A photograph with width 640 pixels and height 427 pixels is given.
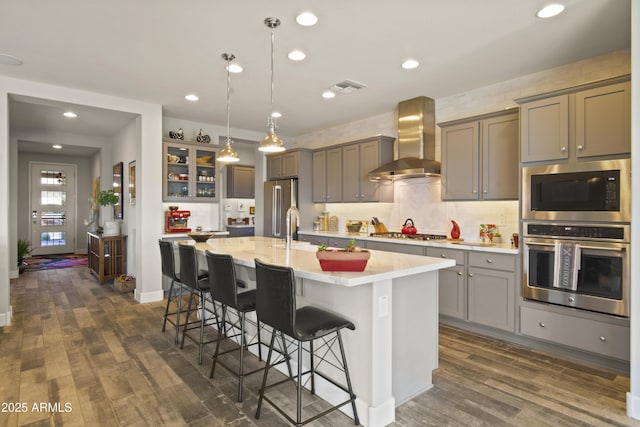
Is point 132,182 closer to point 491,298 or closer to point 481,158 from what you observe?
point 481,158

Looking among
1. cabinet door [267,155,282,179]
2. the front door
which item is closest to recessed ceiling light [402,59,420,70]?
cabinet door [267,155,282,179]

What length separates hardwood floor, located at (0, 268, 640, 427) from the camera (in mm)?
2252

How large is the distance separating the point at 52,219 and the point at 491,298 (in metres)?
10.7

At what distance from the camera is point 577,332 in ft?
10.1

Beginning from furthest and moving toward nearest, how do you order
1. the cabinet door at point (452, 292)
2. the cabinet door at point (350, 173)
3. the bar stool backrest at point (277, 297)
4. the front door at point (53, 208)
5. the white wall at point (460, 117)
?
1. the front door at point (53, 208)
2. the cabinet door at point (350, 173)
3. the cabinet door at point (452, 292)
4. the white wall at point (460, 117)
5. the bar stool backrest at point (277, 297)

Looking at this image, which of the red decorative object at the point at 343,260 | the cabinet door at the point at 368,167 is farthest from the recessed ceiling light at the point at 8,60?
the cabinet door at the point at 368,167

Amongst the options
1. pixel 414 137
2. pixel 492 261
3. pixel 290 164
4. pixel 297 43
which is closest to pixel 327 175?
pixel 290 164

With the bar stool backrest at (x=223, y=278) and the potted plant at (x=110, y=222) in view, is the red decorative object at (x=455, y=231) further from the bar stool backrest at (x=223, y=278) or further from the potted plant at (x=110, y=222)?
the potted plant at (x=110, y=222)

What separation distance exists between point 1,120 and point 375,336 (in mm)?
4553

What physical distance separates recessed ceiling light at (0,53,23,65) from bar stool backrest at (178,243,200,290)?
249 cm

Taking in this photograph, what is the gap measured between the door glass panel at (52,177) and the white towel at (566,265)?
439 inches

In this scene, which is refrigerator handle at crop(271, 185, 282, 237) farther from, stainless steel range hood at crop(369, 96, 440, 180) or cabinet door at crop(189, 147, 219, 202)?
stainless steel range hood at crop(369, 96, 440, 180)

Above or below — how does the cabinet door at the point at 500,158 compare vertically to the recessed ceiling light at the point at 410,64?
below

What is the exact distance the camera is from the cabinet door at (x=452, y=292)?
3.86 meters
